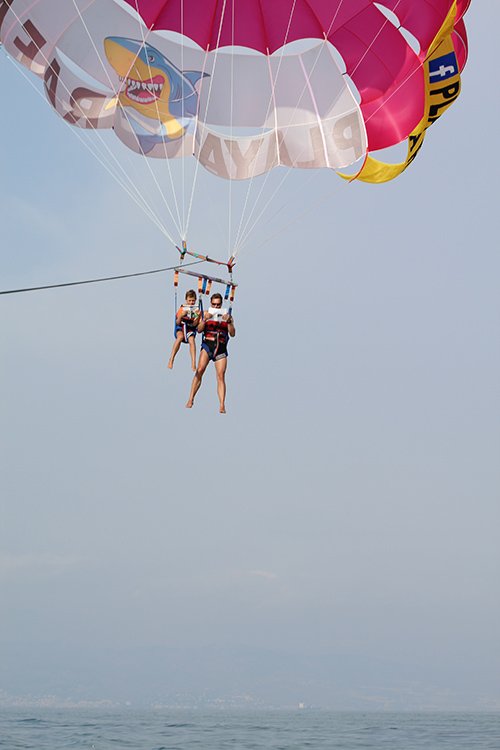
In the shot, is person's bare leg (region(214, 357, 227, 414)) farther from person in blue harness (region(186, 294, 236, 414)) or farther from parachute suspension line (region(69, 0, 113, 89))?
parachute suspension line (region(69, 0, 113, 89))

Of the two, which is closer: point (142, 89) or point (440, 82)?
point (440, 82)

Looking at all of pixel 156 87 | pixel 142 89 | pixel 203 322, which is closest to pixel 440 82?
pixel 156 87

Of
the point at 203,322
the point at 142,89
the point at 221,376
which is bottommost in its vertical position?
the point at 221,376

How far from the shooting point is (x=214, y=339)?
9.20 m

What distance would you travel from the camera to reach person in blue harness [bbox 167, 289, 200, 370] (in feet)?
30.1

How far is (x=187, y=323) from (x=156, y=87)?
3830 millimetres

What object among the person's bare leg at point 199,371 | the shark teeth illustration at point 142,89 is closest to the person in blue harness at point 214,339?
the person's bare leg at point 199,371

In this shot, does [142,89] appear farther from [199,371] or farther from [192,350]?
[199,371]

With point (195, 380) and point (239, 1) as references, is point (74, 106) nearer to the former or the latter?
point (239, 1)

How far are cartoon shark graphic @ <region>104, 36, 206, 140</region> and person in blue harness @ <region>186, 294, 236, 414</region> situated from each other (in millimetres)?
3242

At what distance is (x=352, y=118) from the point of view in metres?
10.6

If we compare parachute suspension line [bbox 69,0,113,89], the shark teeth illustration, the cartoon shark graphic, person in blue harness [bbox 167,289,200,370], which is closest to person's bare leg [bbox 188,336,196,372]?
person in blue harness [bbox 167,289,200,370]

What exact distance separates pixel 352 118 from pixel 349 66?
0.68 m

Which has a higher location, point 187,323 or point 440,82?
point 440,82
